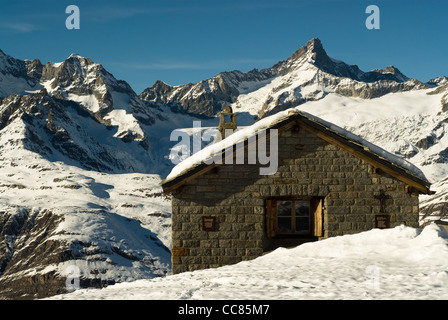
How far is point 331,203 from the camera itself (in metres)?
20.1

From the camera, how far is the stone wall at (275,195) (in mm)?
19812

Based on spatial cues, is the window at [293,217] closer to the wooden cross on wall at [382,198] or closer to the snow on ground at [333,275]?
the wooden cross on wall at [382,198]

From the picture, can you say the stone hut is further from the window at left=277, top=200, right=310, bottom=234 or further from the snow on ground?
the snow on ground

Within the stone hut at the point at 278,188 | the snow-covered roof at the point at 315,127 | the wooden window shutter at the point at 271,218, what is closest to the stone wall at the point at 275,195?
the stone hut at the point at 278,188

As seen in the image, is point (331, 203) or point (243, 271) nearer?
point (243, 271)

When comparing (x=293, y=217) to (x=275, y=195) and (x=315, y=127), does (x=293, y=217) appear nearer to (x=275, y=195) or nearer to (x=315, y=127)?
(x=275, y=195)

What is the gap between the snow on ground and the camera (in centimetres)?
1233

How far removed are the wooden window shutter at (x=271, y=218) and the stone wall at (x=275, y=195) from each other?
0.28 m

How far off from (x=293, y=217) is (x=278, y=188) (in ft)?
5.36

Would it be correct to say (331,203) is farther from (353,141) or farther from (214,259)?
(214,259)
